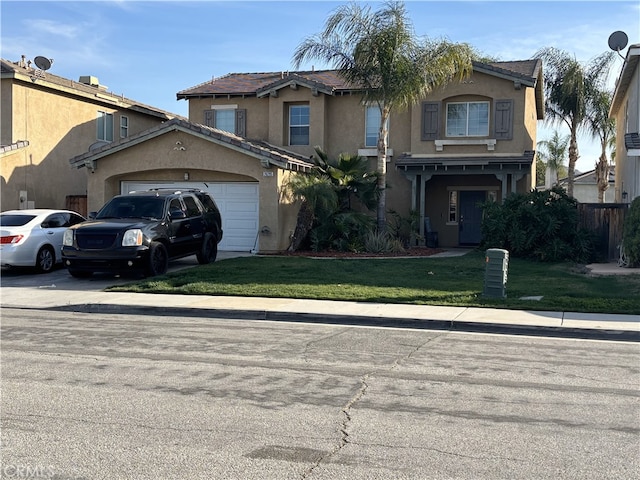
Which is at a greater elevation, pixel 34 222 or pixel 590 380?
pixel 34 222

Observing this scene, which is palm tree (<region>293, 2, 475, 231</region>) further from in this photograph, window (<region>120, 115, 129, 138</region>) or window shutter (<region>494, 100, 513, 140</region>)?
window (<region>120, 115, 129, 138</region>)

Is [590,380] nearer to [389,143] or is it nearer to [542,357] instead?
[542,357]

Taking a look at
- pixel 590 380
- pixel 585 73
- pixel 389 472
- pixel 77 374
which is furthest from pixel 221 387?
pixel 585 73

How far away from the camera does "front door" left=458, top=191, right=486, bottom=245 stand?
26.8 metres

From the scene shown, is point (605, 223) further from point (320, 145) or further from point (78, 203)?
point (78, 203)

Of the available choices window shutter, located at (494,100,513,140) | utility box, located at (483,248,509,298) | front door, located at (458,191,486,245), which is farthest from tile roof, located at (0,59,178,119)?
utility box, located at (483,248,509,298)

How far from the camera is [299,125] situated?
86.0 ft

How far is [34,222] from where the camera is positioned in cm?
1675

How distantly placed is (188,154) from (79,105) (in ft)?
26.8

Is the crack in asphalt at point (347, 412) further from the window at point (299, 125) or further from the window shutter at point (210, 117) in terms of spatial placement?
the window shutter at point (210, 117)

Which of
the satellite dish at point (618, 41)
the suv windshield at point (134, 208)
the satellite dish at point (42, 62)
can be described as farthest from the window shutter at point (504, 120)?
the satellite dish at point (42, 62)

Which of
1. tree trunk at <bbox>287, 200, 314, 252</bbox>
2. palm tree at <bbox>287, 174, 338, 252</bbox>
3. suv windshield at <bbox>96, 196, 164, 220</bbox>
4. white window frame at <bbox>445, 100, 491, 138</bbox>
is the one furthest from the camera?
white window frame at <bbox>445, 100, 491, 138</bbox>

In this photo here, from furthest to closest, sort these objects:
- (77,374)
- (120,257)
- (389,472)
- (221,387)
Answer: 1. (120,257)
2. (77,374)
3. (221,387)
4. (389,472)

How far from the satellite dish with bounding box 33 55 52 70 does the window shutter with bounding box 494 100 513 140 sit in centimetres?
1718
